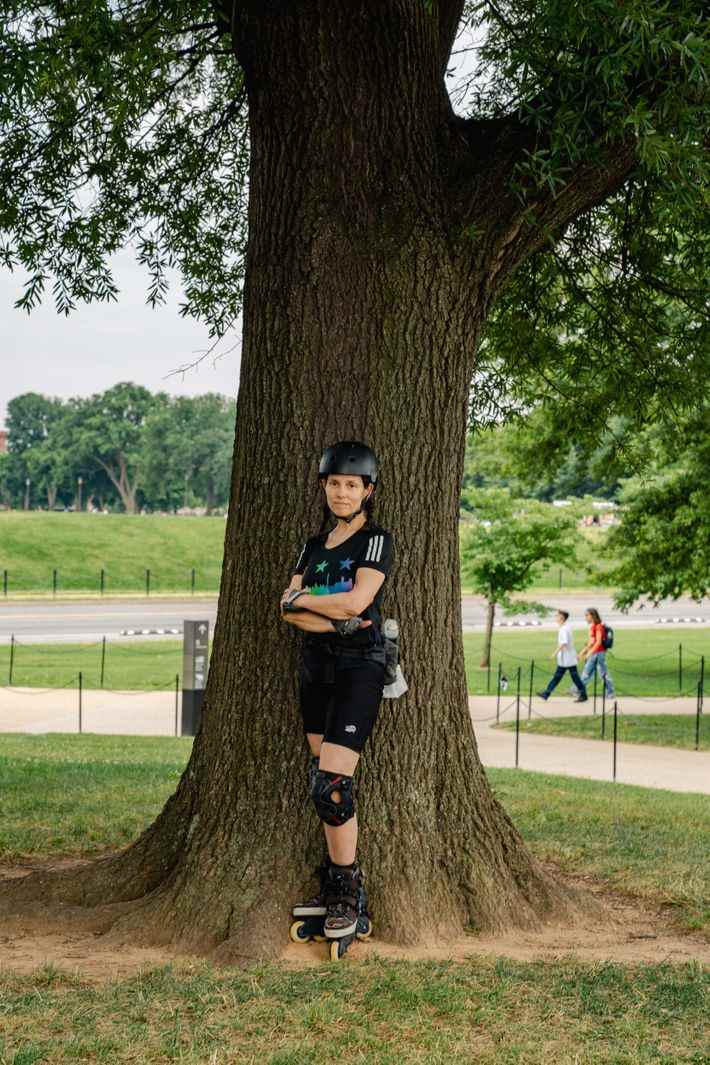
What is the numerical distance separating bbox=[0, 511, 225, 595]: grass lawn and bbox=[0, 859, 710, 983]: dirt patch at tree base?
40.8 meters

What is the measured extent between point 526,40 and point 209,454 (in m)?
86.3

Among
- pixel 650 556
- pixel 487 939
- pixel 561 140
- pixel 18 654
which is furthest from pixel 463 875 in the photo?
pixel 18 654

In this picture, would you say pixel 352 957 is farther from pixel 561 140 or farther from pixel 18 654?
pixel 18 654

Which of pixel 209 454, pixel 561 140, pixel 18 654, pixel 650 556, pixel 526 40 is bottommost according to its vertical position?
pixel 18 654

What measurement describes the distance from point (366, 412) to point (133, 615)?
32.0 m

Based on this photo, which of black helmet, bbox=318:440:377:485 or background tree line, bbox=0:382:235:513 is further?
background tree line, bbox=0:382:235:513

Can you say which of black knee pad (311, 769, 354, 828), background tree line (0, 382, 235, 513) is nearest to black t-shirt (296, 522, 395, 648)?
black knee pad (311, 769, 354, 828)

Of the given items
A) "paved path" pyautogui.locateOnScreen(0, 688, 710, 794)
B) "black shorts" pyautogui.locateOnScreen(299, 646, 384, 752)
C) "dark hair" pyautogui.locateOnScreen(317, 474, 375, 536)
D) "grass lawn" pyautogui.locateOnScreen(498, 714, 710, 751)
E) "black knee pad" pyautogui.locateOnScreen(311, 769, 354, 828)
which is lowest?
"paved path" pyautogui.locateOnScreen(0, 688, 710, 794)

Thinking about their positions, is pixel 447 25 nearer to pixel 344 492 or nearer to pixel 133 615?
pixel 344 492

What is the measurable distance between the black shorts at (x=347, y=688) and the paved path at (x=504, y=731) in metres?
8.50

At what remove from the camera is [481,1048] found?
13.8 feet

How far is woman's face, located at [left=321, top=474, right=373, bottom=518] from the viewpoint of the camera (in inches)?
219

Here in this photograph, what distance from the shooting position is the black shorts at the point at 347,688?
5.42m

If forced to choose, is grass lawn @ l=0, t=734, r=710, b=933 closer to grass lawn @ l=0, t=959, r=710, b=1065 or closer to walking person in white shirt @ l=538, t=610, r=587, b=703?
grass lawn @ l=0, t=959, r=710, b=1065
